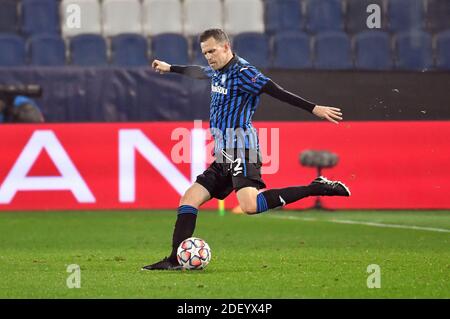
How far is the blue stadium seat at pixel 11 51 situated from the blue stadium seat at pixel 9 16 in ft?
1.71

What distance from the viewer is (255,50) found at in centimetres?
1744

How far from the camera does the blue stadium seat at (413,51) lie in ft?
57.3

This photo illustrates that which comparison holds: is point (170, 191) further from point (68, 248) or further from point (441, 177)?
point (68, 248)

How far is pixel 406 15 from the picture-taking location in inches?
704

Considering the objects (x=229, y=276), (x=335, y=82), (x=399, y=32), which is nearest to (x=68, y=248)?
(x=229, y=276)

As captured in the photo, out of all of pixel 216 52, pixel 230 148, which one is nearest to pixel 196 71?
pixel 216 52

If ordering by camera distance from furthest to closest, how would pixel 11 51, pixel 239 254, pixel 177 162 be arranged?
pixel 11 51 < pixel 177 162 < pixel 239 254

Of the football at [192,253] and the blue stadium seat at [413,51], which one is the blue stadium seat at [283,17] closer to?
the blue stadium seat at [413,51]

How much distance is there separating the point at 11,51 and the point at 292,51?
14.1ft

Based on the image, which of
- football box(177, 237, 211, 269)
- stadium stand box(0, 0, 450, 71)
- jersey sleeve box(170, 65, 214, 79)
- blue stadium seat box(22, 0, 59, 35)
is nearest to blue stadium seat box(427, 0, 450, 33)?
stadium stand box(0, 0, 450, 71)

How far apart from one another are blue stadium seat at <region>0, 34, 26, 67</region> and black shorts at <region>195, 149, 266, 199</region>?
898 cm

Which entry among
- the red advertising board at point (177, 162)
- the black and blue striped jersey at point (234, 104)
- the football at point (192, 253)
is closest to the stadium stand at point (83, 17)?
the red advertising board at point (177, 162)

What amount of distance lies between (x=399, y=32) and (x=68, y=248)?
8.64 m

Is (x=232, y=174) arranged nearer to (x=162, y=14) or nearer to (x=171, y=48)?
(x=171, y=48)
